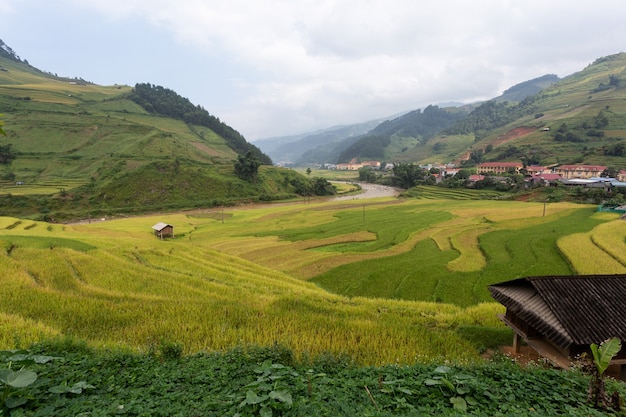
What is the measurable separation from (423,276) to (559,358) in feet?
43.4

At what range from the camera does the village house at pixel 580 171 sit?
251 feet

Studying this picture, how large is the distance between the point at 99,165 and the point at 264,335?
8787 centimetres

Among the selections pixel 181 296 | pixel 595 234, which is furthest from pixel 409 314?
pixel 595 234

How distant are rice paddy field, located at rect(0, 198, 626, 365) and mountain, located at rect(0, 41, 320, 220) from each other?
3146cm

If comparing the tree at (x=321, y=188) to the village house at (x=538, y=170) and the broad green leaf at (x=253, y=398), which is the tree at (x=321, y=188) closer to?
the village house at (x=538, y=170)

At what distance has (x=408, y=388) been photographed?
5172 millimetres

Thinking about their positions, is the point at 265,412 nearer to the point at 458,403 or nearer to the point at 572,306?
the point at 458,403

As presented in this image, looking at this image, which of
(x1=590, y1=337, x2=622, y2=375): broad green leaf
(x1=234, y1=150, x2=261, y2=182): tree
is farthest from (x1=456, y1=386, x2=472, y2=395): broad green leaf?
(x1=234, y1=150, x2=261, y2=182): tree

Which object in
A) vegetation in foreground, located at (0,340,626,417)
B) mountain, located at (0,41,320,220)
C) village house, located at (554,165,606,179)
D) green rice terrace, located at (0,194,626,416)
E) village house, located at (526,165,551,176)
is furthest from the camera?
village house, located at (526,165,551,176)

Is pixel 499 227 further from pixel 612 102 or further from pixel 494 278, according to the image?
pixel 612 102

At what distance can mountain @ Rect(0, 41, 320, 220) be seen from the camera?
207ft

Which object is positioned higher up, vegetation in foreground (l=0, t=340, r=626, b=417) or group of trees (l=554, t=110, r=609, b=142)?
group of trees (l=554, t=110, r=609, b=142)

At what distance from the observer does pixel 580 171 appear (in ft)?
260

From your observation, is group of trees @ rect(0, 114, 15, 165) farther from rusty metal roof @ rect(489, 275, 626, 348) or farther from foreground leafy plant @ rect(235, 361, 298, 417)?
rusty metal roof @ rect(489, 275, 626, 348)
